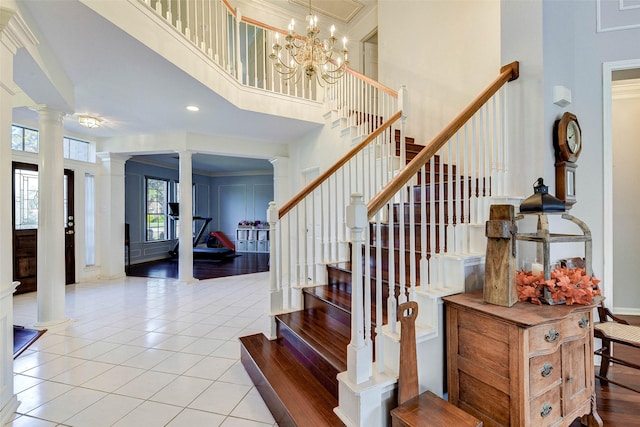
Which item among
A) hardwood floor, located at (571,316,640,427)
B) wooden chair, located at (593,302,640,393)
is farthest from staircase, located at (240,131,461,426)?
hardwood floor, located at (571,316,640,427)

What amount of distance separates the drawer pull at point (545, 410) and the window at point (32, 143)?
633 centimetres

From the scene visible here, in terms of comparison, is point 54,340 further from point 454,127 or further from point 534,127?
point 534,127

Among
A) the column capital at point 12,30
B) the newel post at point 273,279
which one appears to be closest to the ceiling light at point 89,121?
the column capital at point 12,30

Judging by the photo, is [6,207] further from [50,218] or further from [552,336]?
[552,336]

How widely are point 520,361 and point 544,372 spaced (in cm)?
22

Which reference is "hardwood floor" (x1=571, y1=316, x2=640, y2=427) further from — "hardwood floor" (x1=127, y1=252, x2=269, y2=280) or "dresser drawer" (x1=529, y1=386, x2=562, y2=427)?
"hardwood floor" (x1=127, y1=252, x2=269, y2=280)

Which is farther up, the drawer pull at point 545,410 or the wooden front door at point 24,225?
the wooden front door at point 24,225

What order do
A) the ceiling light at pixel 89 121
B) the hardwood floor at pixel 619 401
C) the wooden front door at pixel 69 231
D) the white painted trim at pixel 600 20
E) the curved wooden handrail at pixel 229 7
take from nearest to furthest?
the hardwood floor at pixel 619 401 < the white painted trim at pixel 600 20 < the curved wooden handrail at pixel 229 7 < the ceiling light at pixel 89 121 < the wooden front door at pixel 69 231

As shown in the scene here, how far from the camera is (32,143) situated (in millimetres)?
4957

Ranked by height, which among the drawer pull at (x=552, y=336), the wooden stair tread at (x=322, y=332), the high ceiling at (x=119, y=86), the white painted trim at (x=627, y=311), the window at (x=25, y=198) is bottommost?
the white painted trim at (x=627, y=311)

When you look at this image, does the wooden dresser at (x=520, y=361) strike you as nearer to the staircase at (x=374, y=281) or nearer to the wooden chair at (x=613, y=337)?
the staircase at (x=374, y=281)

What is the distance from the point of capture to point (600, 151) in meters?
2.50

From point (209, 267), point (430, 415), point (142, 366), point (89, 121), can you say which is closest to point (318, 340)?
point (430, 415)

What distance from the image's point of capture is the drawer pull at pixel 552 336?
148 centimetres
